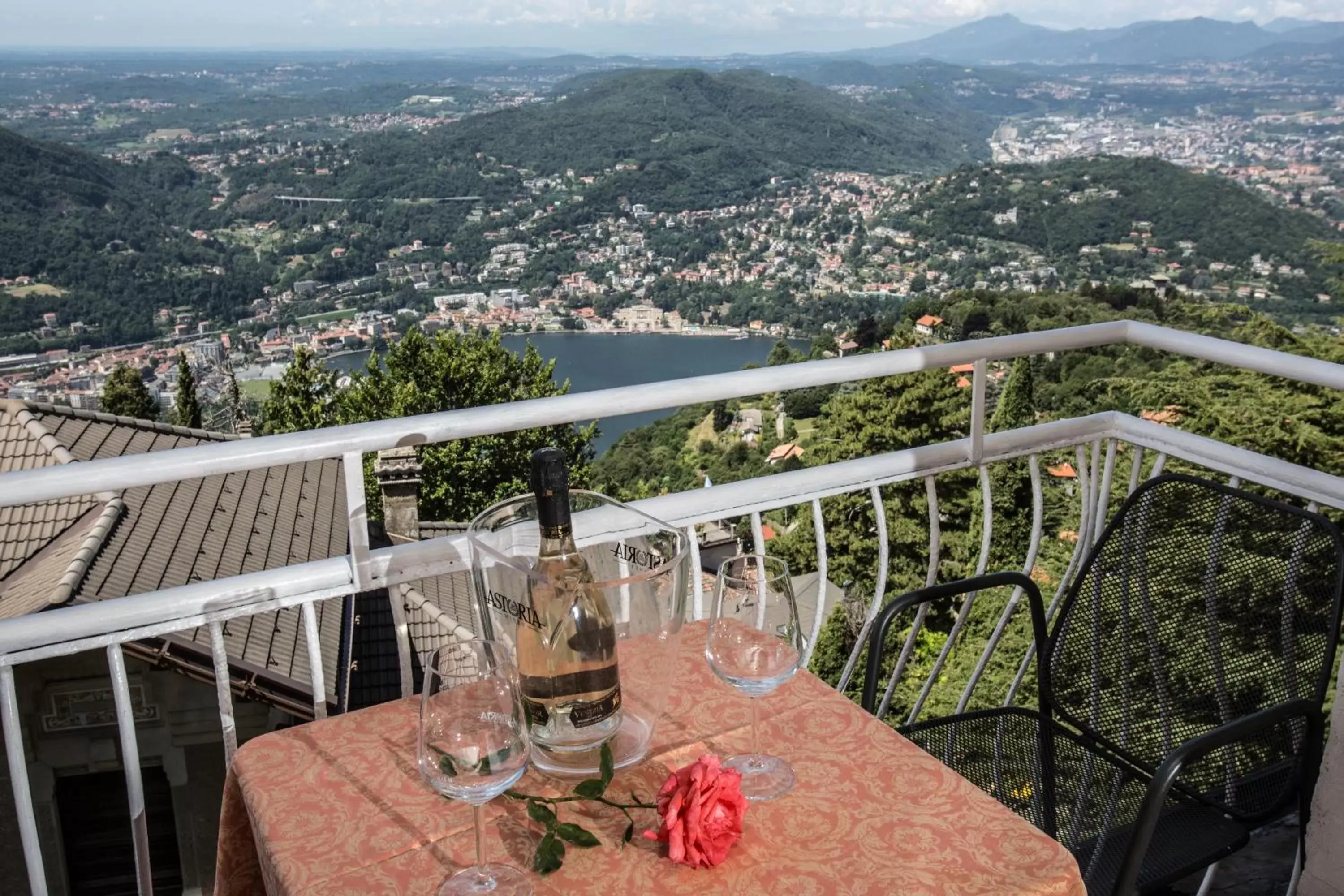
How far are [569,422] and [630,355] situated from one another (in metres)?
38.2

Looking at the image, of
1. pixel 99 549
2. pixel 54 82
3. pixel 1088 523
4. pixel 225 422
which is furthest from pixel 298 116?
pixel 1088 523

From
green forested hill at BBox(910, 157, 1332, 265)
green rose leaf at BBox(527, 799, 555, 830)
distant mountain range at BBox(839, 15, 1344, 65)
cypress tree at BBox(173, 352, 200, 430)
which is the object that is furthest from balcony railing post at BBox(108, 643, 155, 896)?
distant mountain range at BBox(839, 15, 1344, 65)

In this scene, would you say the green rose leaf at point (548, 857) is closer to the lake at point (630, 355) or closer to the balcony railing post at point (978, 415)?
the balcony railing post at point (978, 415)

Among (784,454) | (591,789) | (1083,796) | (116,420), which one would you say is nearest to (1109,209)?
(784,454)

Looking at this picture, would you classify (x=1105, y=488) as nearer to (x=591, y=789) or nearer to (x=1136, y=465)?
(x=1136, y=465)

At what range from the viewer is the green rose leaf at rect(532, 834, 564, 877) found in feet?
3.06

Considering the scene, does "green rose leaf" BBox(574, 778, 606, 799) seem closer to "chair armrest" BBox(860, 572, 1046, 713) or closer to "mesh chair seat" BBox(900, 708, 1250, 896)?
"chair armrest" BBox(860, 572, 1046, 713)

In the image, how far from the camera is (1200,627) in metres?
1.89

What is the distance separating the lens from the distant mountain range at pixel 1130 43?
8031 centimetres

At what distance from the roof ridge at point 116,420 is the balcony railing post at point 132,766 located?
27.2 ft

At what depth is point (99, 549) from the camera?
6.63 meters

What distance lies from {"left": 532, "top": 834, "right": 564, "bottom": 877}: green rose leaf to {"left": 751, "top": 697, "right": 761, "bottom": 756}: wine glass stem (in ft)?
0.87

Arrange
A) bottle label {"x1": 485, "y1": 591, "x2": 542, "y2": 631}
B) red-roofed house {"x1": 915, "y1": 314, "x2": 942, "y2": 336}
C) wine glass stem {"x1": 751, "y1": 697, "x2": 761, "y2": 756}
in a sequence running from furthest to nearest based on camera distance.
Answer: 1. red-roofed house {"x1": 915, "y1": 314, "x2": 942, "y2": 336}
2. wine glass stem {"x1": 751, "y1": 697, "x2": 761, "y2": 756}
3. bottle label {"x1": 485, "y1": 591, "x2": 542, "y2": 631}

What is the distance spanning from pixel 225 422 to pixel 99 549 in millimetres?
24519
